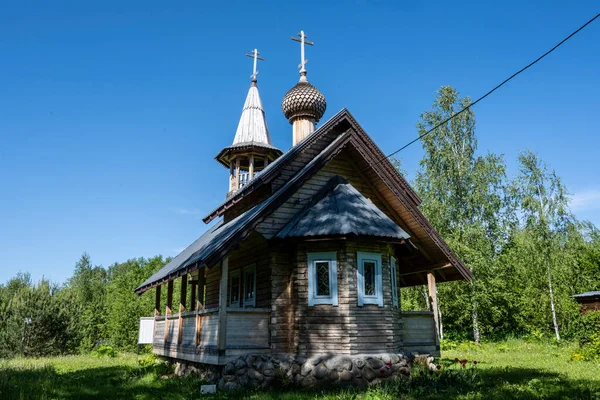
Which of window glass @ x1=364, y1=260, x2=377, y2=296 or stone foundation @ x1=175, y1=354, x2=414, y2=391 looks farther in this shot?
window glass @ x1=364, y1=260, x2=377, y2=296

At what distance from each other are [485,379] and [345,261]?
511cm

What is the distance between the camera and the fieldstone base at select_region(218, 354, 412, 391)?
37.1ft

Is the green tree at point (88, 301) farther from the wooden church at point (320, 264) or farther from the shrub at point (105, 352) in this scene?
the wooden church at point (320, 264)

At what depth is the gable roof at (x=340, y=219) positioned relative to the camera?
1199cm

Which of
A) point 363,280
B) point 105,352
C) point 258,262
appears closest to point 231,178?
point 258,262

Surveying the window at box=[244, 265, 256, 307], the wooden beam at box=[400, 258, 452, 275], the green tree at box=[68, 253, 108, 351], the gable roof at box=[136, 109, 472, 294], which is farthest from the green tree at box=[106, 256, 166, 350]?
the wooden beam at box=[400, 258, 452, 275]

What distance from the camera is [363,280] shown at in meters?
12.4

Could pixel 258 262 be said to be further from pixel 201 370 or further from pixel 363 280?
pixel 201 370

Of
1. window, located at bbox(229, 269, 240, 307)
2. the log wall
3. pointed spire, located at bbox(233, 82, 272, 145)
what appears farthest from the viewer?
pointed spire, located at bbox(233, 82, 272, 145)

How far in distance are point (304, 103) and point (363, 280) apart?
10092mm

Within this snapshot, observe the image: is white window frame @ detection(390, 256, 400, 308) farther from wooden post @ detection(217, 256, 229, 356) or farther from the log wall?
wooden post @ detection(217, 256, 229, 356)

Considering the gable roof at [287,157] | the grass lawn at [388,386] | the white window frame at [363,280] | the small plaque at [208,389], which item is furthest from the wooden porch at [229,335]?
the gable roof at [287,157]

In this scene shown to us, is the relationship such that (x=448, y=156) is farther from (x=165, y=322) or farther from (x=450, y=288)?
(x=165, y=322)

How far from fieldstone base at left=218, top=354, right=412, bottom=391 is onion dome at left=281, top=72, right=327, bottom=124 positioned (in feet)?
38.2
